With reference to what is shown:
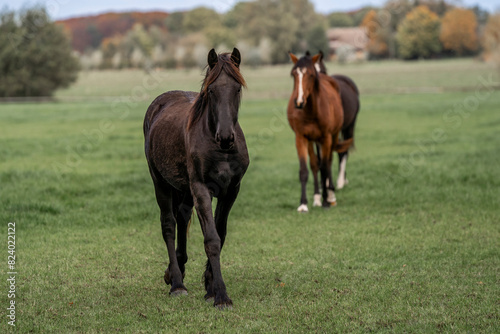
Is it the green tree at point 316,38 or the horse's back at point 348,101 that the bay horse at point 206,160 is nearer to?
the horse's back at point 348,101

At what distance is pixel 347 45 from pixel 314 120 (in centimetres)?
6397

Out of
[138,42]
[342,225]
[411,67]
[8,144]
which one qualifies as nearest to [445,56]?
[411,67]

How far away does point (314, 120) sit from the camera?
372 inches

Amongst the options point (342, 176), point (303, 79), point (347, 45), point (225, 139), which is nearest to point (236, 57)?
point (225, 139)

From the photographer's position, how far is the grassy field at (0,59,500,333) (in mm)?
4426

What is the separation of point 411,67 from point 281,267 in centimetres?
6603

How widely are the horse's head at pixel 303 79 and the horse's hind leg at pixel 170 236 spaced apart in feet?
12.0

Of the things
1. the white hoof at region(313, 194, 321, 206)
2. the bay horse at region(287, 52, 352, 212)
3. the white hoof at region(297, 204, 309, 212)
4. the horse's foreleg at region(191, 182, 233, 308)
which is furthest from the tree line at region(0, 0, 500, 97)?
the horse's foreleg at region(191, 182, 233, 308)

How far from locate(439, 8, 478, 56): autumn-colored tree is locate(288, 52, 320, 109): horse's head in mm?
53779

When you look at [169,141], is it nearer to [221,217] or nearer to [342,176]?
[221,217]

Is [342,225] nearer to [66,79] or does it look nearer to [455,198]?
[455,198]

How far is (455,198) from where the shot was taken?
951 cm

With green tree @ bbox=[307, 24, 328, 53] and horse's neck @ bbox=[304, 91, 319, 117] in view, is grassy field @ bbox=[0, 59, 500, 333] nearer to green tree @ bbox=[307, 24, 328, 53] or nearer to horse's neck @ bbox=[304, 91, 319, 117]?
horse's neck @ bbox=[304, 91, 319, 117]

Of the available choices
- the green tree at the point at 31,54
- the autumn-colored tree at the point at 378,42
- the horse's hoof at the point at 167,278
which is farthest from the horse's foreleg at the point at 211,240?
the autumn-colored tree at the point at 378,42
